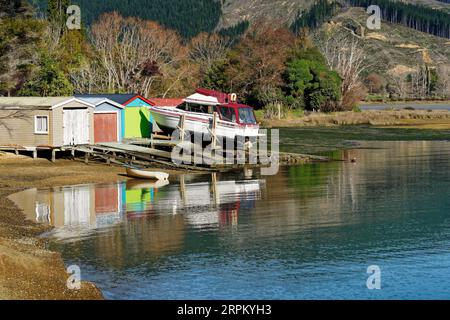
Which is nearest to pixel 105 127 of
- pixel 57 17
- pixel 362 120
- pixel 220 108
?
pixel 220 108

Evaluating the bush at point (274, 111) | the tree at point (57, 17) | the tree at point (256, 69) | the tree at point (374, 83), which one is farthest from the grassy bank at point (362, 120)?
the tree at point (374, 83)

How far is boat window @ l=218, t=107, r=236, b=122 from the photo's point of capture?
51.3 metres

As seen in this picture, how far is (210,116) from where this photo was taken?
169 ft

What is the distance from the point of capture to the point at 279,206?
32.8m

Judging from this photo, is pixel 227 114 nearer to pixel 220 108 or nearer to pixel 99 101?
pixel 220 108

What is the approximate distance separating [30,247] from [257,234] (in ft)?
24.1

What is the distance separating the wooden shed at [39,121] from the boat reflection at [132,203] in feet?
25.1

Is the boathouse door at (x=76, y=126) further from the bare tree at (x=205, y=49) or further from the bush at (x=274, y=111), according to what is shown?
the bare tree at (x=205, y=49)

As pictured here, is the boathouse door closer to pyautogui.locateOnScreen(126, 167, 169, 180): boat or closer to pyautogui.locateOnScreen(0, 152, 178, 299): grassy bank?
pyautogui.locateOnScreen(0, 152, 178, 299): grassy bank

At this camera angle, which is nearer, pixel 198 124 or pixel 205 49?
pixel 198 124

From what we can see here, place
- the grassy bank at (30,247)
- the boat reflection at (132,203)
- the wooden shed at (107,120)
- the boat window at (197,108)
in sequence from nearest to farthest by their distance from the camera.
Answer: the grassy bank at (30,247) < the boat reflection at (132,203) < the wooden shed at (107,120) < the boat window at (197,108)

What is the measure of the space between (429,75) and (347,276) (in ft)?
515

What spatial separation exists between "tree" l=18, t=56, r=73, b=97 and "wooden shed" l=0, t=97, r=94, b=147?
48.4ft

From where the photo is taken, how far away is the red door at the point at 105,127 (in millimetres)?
48844
